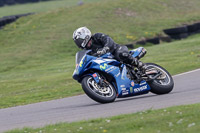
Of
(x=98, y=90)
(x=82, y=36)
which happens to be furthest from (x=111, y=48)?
(x=98, y=90)

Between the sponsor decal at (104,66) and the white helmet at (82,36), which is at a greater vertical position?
the white helmet at (82,36)

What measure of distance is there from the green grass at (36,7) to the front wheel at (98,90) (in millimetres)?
30455

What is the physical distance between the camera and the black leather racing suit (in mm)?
9352

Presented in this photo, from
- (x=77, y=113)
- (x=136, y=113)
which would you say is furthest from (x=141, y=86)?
(x=136, y=113)

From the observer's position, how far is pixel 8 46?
2877cm

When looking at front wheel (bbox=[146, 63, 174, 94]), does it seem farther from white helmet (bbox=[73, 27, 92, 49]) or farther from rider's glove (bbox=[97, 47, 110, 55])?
white helmet (bbox=[73, 27, 92, 49])

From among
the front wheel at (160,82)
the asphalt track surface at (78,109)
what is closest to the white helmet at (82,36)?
the asphalt track surface at (78,109)

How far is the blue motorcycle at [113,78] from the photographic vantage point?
8.94 m

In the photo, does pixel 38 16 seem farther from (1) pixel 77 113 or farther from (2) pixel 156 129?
(2) pixel 156 129

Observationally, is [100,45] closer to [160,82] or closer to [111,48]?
[111,48]

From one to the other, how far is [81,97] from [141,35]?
59.0 feet

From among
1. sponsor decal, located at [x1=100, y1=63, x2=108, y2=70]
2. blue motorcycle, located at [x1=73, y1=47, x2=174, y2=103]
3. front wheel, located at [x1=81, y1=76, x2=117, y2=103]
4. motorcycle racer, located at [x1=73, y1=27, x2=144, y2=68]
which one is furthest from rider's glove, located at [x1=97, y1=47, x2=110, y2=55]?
front wheel, located at [x1=81, y1=76, x2=117, y2=103]

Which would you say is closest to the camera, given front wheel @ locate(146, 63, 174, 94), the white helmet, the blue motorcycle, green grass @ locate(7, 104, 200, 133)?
green grass @ locate(7, 104, 200, 133)

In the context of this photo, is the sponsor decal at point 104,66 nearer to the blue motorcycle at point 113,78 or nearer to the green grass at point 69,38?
the blue motorcycle at point 113,78
